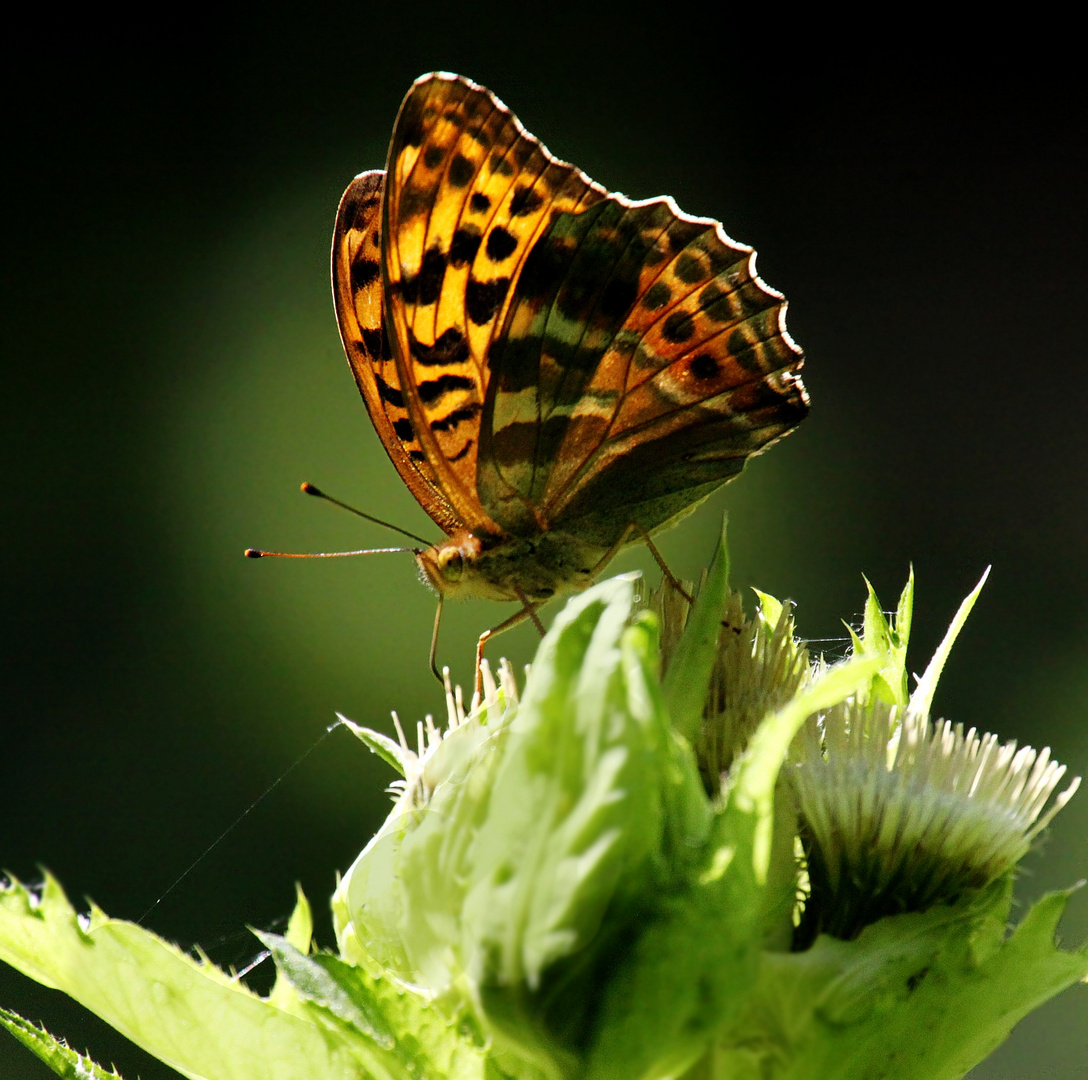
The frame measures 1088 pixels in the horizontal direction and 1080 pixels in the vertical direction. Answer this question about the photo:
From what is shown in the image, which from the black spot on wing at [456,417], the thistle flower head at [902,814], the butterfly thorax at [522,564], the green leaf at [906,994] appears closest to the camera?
the green leaf at [906,994]

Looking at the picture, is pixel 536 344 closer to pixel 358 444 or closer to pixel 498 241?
pixel 498 241

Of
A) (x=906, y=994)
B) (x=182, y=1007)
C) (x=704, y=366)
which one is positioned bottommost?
(x=906, y=994)

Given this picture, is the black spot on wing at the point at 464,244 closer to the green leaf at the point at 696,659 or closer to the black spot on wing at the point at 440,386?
the black spot on wing at the point at 440,386

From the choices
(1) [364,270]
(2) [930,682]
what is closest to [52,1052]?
(2) [930,682]

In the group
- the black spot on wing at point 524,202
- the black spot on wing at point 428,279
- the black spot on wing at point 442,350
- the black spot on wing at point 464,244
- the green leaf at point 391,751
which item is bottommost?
the green leaf at point 391,751

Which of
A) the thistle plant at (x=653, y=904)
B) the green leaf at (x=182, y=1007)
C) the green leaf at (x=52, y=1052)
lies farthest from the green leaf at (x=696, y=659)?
the green leaf at (x=52, y=1052)

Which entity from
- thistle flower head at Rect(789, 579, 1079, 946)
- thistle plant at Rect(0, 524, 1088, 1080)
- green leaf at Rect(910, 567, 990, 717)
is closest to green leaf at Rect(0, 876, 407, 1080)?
thistle plant at Rect(0, 524, 1088, 1080)

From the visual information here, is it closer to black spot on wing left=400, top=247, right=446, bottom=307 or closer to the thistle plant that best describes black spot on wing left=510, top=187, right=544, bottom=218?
black spot on wing left=400, top=247, right=446, bottom=307
